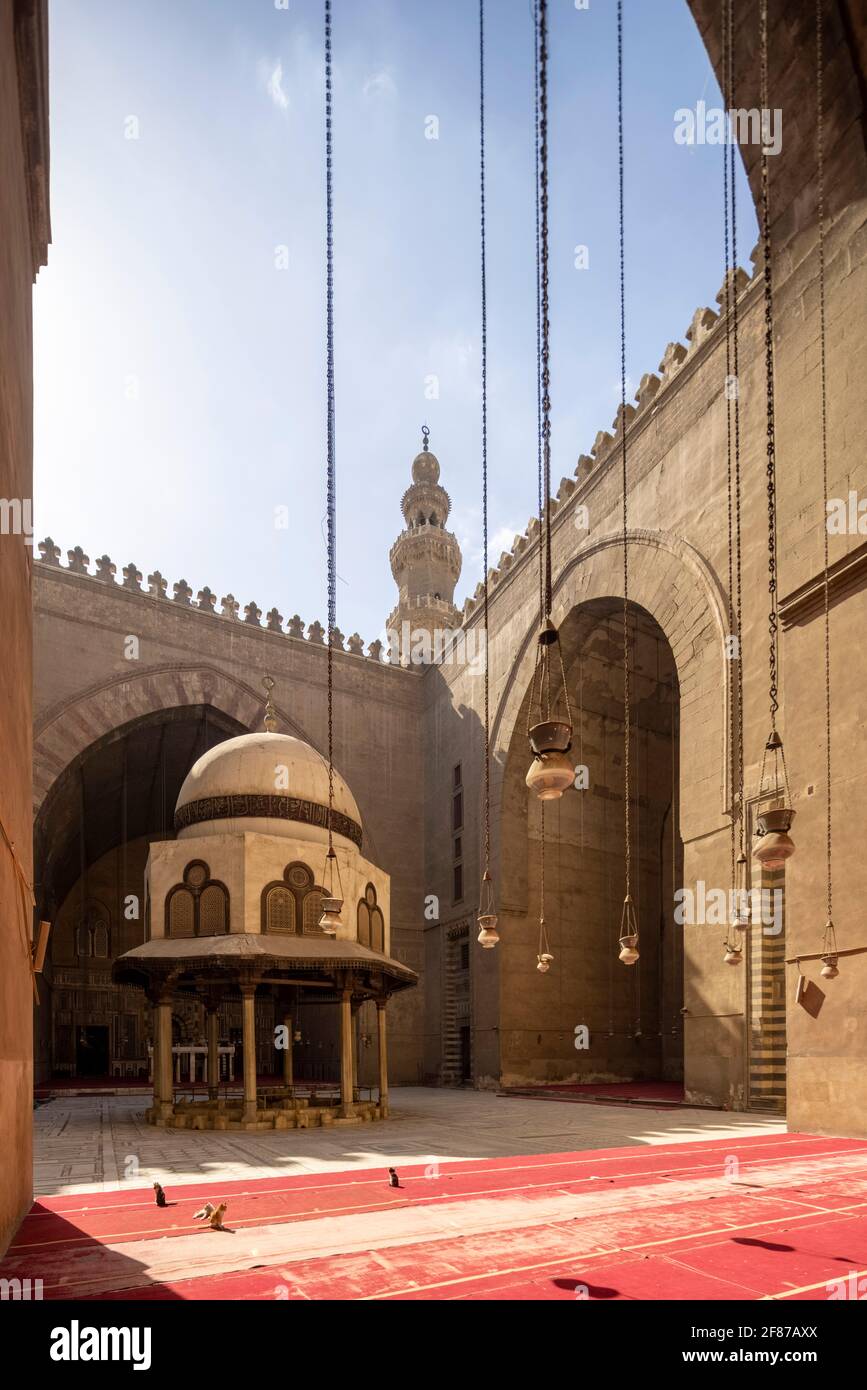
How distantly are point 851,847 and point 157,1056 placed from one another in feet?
30.7

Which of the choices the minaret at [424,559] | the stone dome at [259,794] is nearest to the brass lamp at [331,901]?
the stone dome at [259,794]

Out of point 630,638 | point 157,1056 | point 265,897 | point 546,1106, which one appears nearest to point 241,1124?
point 157,1056

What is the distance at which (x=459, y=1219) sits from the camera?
5551 mm

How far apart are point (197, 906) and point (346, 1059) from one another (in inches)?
116

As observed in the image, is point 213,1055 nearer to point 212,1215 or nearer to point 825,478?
point 212,1215

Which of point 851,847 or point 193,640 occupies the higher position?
point 193,640

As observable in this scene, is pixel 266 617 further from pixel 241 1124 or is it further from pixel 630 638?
pixel 241 1124

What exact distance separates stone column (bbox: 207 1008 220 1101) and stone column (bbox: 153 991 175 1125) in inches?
72.5

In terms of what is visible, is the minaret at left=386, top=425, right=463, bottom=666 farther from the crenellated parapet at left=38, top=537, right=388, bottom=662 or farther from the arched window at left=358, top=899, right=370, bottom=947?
the arched window at left=358, top=899, right=370, bottom=947

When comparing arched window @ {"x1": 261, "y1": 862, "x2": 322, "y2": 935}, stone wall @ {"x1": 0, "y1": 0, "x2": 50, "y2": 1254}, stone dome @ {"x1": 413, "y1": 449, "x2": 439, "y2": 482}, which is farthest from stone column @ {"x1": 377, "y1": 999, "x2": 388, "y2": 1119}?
stone dome @ {"x1": 413, "y1": 449, "x2": 439, "y2": 482}

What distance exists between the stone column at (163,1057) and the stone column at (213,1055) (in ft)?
6.05

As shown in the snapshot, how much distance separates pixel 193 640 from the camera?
973 inches

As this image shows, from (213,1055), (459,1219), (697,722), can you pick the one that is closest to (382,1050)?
(213,1055)

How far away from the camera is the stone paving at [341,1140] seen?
8430mm
